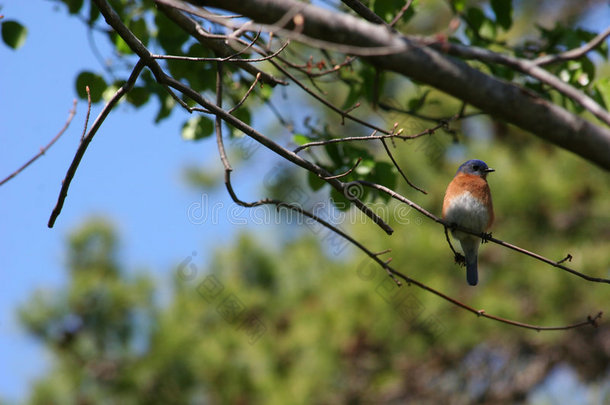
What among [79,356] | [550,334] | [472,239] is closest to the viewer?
[472,239]

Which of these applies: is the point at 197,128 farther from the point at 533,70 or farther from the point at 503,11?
the point at 533,70

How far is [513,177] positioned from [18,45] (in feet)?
18.3

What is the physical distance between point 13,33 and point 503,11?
2.74m

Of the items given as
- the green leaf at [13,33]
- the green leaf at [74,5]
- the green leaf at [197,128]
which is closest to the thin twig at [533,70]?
the green leaf at [197,128]

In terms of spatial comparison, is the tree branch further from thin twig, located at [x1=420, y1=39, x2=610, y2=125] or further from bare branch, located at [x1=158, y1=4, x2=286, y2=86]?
bare branch, located at [x1=158, y1=4, x2=286, y2=86]

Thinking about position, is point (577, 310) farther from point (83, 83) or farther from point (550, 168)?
point (83, 83)

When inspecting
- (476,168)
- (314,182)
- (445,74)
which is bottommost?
(476,168)

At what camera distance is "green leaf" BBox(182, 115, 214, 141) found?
139 inches

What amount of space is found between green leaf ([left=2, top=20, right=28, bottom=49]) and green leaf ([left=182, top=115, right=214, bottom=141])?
998mm

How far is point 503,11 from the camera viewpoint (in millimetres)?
3635

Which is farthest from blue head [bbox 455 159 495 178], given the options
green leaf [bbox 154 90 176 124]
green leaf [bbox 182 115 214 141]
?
green leaf [bbox 154 90 176 124]

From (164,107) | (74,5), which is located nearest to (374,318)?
(164,107)

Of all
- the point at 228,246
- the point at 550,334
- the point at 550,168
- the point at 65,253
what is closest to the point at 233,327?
the point at 228,246

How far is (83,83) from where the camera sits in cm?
341
